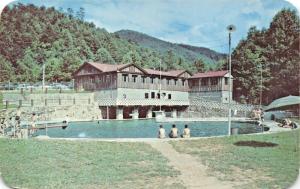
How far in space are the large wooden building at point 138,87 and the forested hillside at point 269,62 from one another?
0.29 meters

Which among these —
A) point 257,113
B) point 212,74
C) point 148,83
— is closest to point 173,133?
point 148,83

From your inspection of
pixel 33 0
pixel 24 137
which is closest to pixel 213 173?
pixel 24 137

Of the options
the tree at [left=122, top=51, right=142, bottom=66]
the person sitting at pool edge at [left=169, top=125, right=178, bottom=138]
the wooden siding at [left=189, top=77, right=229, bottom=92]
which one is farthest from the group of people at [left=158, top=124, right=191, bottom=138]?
the tree at [left=122, top=51, right=142, bottom=66]

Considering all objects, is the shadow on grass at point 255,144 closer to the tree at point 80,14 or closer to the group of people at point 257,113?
the group of people at point 257,113

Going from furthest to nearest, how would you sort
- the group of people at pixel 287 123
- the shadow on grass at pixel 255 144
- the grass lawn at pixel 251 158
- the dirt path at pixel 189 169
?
the group of people at pixel 287 123
the shadow on grass at pixel 255 144
the grass lawn at pixel 251 158
the dirt path at pixel 189 169

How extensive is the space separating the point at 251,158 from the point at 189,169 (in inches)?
32.1

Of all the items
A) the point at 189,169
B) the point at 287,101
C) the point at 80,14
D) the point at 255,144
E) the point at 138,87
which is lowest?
the point at 189,169

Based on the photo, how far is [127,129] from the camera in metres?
7.02

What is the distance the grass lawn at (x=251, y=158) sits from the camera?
668 centimetres

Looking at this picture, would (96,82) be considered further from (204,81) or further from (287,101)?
(287,101)

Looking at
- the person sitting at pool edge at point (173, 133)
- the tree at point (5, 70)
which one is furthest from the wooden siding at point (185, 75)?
the tree at point (5, 70)

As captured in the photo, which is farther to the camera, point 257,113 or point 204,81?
point 257,113

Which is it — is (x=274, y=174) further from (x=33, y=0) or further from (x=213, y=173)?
(x=33, y=0)

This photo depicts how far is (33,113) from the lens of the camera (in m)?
7.21
